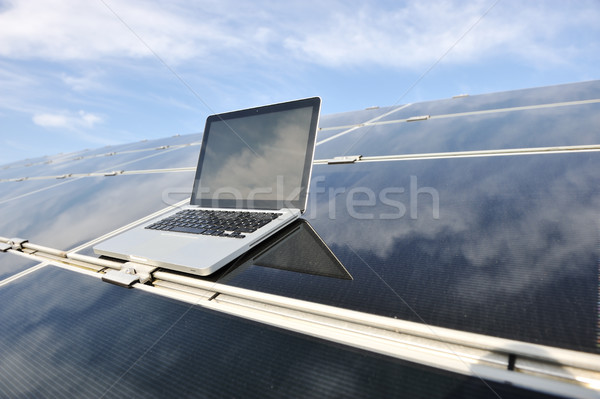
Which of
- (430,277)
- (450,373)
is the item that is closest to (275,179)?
(430,277)

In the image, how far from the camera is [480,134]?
4.39ft

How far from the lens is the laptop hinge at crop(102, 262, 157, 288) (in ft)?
1.97

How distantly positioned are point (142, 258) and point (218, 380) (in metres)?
0.39

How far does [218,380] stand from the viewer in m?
0.36

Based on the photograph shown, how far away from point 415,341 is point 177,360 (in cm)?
32

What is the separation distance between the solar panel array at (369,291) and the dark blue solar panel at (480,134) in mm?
72

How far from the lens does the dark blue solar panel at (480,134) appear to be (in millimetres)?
1102

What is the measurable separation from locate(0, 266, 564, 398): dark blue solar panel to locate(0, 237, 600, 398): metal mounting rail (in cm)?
1

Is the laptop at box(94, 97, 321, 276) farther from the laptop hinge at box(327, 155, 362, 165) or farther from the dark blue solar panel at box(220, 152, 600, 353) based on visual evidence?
the laptop hinge at box(327, 155, 362, 165)

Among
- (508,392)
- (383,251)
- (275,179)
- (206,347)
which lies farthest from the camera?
(275,179)

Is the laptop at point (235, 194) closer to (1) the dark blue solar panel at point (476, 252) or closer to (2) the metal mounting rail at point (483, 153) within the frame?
(1) the dark blue solar panel at point (476, 252)

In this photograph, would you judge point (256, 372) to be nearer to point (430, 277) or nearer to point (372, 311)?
point (372, 311)

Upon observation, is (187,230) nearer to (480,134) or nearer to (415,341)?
(415,341)

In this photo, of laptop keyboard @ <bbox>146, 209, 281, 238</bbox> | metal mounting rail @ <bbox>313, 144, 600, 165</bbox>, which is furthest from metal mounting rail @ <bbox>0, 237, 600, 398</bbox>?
Answer: metal mounting rail @ <bbox>313, 144, 600, 165</bbox>
